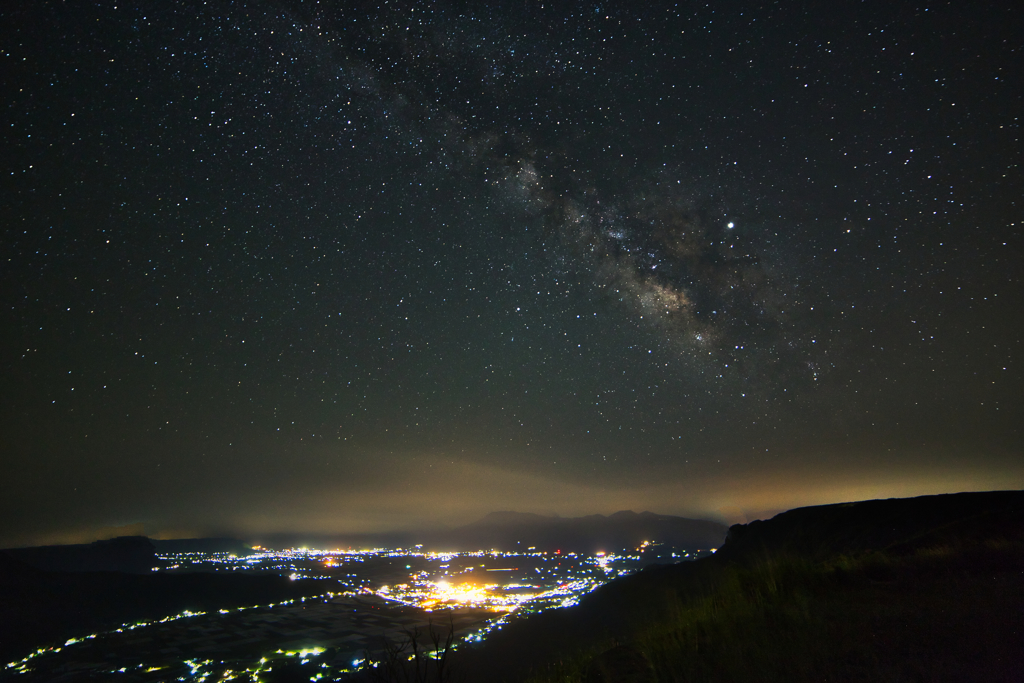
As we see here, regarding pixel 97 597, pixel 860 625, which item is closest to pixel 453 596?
pixel 97 597

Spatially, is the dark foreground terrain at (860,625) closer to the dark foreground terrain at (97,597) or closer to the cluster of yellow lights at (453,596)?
the cluster of yellow lights at (453,596)

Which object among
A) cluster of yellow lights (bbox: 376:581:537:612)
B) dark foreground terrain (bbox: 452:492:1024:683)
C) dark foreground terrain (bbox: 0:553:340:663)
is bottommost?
cluster of yellow lights (bbox: 376:581:537:612)

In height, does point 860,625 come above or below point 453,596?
above

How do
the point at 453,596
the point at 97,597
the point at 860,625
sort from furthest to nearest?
the point at 453,596
the point at 97,597
the point at 860,625

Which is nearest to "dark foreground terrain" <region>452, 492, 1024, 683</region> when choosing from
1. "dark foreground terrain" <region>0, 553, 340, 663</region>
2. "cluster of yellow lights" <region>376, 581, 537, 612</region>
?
"cluster of yellow lights" <region>376, 581, 537, 612</region>

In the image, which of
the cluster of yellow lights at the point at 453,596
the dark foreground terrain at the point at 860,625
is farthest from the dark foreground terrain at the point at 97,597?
the dark foreground terrain at the point at 860,625

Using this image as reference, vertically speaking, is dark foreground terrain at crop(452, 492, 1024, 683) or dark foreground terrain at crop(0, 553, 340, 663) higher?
dark foreground terrain at crop(452, 492, 1024, 683)

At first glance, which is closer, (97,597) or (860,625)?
(860,625)

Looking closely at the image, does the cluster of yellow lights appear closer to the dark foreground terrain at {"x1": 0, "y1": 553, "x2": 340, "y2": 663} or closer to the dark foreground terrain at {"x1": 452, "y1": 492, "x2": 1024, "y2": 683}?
the dark foreground terrain at {"x1": 0, "y1": 553, "x2": 340, "y2": 663}

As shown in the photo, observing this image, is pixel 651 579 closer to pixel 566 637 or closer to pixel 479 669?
pixel 566 637

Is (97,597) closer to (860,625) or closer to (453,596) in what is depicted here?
(453,596)

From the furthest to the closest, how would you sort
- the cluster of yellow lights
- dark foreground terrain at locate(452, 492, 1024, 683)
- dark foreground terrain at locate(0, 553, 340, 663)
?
the cluster of yellow lights, dark foreground terrain at locate(0, 553, 340, 663), dark foreground terrain at locate(452, 492, 1024, 683)
